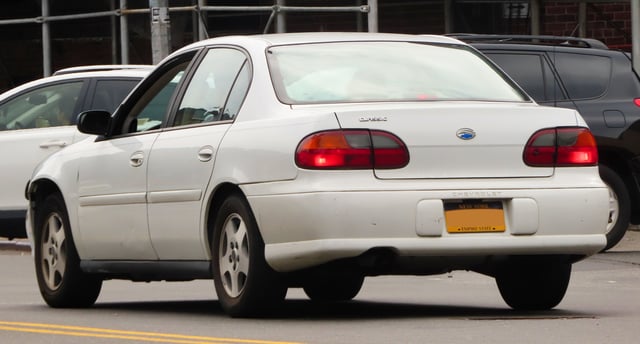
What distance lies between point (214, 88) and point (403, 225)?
1580 mm

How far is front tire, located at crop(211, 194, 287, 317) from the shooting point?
833 centimetres

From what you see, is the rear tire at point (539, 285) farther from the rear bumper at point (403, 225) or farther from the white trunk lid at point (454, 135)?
the white trunk lid at point (454, 135)

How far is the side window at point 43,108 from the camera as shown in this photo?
15.8 m

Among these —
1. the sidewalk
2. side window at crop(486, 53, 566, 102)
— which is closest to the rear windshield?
side window at crop(486, 53, 566, 102)

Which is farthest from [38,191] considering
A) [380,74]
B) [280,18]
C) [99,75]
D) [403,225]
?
[280,18]

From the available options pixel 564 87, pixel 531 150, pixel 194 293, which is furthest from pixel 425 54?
pixel 564 87

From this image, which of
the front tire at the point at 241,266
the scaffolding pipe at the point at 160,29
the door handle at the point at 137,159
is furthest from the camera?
the scaffolding pipe at the point at 160,29

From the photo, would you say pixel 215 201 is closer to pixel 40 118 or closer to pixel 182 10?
pixel 40 118

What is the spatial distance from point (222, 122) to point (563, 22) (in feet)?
49.7

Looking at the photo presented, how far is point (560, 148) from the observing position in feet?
28.0

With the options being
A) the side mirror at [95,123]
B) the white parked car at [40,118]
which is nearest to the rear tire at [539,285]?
the side mirror at [95,123]

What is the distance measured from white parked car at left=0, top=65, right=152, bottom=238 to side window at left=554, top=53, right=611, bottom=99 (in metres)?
3.80

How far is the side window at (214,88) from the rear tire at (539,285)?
1661mm

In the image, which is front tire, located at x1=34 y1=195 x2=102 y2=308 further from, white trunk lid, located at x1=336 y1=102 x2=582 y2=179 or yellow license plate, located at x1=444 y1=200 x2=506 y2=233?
yellow license plate, located at x1=444 y1=200 x2=506 y2=233
